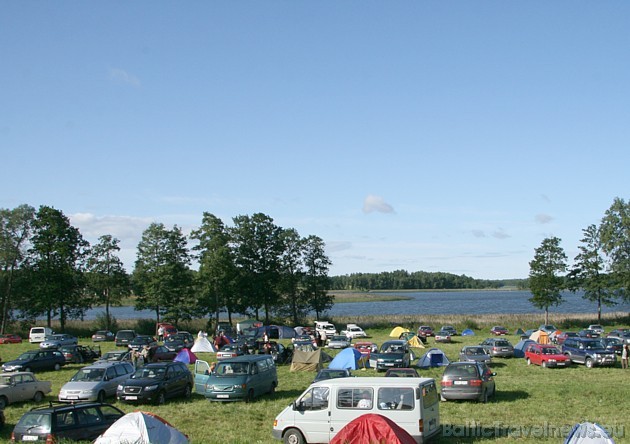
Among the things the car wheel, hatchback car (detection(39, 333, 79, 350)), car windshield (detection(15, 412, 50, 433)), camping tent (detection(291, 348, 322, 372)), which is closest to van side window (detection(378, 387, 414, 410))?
the car wheel

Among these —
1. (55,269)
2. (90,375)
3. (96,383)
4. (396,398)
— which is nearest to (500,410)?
(396,398)

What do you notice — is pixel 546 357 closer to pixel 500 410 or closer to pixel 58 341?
pixel 500 410

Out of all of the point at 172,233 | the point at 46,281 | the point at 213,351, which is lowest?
the point at 213,351

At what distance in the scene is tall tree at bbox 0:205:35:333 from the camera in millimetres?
62094

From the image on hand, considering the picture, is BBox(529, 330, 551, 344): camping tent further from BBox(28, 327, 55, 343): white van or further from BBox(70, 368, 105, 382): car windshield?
BBox(28, 327, 55, 343): white van

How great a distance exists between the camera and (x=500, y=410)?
19016 millimetres

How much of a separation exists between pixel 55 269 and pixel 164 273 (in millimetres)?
10992

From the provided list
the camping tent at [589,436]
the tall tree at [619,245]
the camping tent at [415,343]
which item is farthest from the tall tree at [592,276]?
the camping tent at [589,436]

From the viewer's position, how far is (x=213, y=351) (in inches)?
1660

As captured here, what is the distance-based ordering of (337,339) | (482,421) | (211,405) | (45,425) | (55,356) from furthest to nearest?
(337,339) → (55,356) → (211,405) → (482,421) → (45,425)

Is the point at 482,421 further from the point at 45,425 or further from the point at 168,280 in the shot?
the point at 168,280

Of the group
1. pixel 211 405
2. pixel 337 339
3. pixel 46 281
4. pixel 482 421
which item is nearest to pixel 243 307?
pixel 46 281

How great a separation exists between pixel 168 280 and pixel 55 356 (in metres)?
31.2

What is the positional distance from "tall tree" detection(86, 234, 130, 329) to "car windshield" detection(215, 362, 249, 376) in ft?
155
